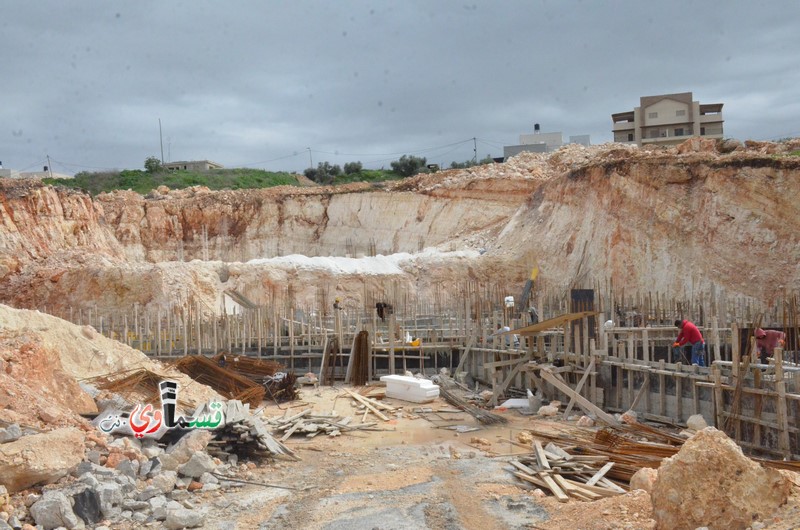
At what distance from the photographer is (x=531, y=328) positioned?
42.7 ft

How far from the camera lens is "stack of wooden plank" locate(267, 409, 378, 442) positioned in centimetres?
1164

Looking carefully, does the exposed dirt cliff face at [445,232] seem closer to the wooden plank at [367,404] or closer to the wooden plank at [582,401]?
the wooden plank at [582,401]

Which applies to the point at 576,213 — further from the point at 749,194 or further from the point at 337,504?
the point at 337,504

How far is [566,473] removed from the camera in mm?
8312

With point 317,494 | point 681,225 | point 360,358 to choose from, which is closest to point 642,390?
point 317,494

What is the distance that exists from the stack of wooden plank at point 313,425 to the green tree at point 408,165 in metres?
47.9

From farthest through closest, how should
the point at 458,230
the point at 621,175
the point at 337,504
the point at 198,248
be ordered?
the point at 198,248, the point at 458,230, the point at 621,175, the point at 337,504

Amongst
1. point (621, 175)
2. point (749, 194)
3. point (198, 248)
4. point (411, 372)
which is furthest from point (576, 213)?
point (198, 248)

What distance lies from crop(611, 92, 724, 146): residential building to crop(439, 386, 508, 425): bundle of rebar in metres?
43.5

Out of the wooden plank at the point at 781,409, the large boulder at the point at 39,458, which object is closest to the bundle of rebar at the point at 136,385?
the large boulder at the point at 39,458

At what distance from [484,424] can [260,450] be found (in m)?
4.10

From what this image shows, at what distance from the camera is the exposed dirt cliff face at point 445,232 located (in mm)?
23922

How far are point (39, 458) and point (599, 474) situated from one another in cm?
601

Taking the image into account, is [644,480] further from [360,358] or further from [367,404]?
[360,358]
